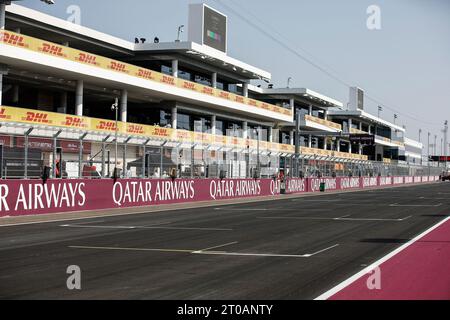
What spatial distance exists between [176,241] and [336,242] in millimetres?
3704

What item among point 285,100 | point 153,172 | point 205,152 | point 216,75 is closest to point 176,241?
point 153,172

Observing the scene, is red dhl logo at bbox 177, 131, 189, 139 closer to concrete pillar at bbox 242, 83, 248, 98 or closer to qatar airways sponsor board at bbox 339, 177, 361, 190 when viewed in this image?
qatar airways sponsor board at bbox 339, 177, 361, 190

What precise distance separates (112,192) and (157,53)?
92.5 ft

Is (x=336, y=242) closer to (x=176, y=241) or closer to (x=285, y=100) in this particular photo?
(x=176, y=241)

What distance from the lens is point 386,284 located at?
8469 millimetres

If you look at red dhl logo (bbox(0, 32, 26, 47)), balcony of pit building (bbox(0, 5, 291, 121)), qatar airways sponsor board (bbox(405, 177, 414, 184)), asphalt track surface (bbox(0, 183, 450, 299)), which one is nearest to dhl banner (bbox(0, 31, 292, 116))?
red dhl logo (bbox(0, 32, 26, 47))

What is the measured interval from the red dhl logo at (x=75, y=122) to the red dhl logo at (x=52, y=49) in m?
4.02

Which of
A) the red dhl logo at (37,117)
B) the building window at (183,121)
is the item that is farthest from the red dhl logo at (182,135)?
the red dhl logo at (37,117)

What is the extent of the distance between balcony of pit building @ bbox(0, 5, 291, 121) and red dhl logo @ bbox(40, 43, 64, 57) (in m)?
3.89

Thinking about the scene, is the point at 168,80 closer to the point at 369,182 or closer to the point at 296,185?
the point at 296,185

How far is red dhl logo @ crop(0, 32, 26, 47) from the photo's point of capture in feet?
108

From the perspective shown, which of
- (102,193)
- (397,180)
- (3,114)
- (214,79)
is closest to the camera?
(102,193)

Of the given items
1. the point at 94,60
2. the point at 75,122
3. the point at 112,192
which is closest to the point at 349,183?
the point at 94,60

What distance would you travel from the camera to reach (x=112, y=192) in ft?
86.0
